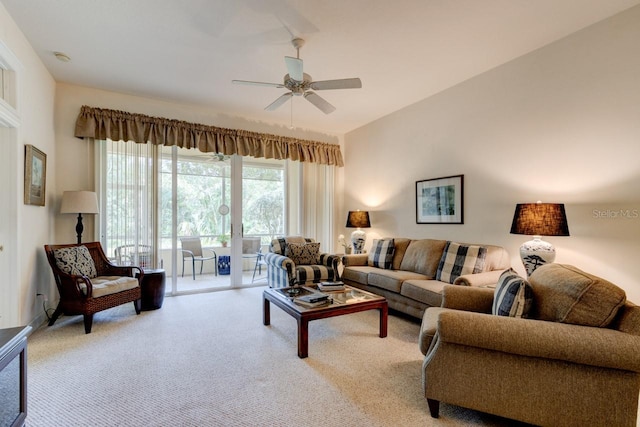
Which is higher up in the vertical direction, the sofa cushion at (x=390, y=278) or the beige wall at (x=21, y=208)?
the beige wall at (x=21, y=208)

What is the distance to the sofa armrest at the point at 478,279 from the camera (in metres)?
2.73

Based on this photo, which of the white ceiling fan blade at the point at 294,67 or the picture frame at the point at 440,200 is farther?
the picture frame at the point at 440,200

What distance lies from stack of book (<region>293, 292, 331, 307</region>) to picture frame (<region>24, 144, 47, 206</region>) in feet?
9.21

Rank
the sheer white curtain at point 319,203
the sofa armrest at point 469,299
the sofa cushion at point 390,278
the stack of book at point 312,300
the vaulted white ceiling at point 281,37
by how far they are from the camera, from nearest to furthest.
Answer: the sofa armrest at point 469,299
the vaulted white ceiling at point 281,37
the stack of book at point 312,300
the sofa cushion at point 390,278
the sheer white curtain at point 319,203

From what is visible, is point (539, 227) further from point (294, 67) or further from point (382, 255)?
point (294, 67)

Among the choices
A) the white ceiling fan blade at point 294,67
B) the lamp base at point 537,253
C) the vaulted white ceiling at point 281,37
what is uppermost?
the vaulted white ceiling at point 281,37

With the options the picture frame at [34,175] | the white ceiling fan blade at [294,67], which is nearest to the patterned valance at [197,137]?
the picture frame at [34,175]

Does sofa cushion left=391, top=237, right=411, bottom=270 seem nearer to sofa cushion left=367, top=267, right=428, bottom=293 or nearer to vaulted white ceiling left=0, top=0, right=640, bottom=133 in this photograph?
sofa cushion left=367, top=267, right=428, bottom=293

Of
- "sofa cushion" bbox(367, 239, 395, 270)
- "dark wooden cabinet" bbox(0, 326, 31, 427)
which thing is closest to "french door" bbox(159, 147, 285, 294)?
"sofa cushion" bbox(367, 239, 395, 270)

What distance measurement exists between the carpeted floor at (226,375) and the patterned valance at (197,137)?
238cm

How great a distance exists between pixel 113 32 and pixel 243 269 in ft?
12.7

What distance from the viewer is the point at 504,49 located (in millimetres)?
2926

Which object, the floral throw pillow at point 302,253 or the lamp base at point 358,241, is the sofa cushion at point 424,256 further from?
the floral throw pillow at point 302,253

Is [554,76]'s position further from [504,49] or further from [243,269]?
[243,269]
